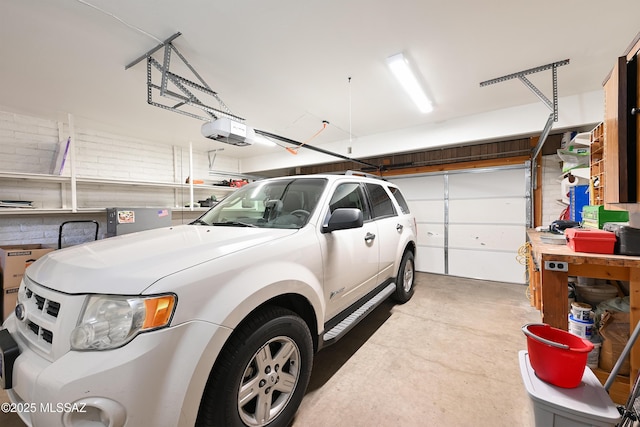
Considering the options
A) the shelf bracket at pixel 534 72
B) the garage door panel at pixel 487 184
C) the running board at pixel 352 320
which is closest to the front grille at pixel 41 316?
the running board at pixel 352 320

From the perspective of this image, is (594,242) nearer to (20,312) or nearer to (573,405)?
(573,405)

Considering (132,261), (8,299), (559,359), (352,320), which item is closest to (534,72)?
(559,359)

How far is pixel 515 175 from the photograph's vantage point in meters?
4.76

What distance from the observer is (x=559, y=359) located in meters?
1.17

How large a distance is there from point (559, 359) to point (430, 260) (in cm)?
474

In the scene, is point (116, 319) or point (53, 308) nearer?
point (116, 319)

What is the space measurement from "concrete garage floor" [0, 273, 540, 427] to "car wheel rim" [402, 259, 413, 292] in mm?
337

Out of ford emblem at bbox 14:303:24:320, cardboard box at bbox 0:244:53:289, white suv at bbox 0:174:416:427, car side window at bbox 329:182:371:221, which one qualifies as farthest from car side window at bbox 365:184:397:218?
cardboard box at bbox 0:244:53:289

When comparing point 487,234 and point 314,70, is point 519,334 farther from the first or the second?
point 314,70

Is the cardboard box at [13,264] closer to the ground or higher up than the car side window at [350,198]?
closer to the ground

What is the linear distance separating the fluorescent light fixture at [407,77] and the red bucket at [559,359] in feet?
8.13

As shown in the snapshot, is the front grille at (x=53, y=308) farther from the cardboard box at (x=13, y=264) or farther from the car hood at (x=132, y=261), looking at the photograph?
the cardboard box at (x=13, y=264)

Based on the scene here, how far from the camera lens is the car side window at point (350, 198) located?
2262 millimetres

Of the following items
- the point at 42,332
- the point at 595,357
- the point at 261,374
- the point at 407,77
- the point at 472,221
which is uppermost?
the point at 407,77
